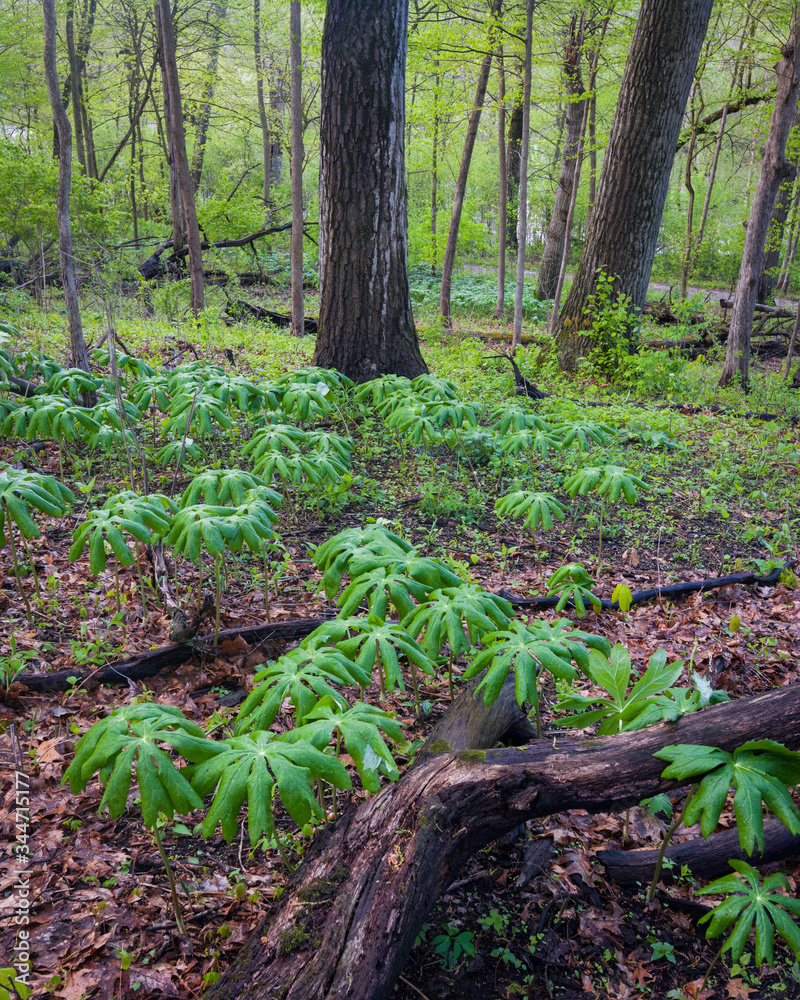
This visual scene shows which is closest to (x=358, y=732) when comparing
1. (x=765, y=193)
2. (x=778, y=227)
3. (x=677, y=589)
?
(x=677, y=589)

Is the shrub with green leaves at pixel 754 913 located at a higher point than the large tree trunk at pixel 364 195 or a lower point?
lower

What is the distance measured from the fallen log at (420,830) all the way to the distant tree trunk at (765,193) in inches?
330

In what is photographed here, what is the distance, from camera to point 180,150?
8625 mm

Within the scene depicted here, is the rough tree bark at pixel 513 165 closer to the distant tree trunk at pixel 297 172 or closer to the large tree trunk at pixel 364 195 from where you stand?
the distant tree trunk at pixel 297 172

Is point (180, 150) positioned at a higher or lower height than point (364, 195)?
higher

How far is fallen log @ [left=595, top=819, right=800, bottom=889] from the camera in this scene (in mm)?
1858

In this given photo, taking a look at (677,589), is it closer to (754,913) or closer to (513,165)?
(754,913)

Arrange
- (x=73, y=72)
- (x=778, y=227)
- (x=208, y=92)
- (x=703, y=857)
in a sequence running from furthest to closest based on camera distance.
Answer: (x=208, y=92)
(x=73, y=72)
(x=778, y=227)
(x=703, y=857)

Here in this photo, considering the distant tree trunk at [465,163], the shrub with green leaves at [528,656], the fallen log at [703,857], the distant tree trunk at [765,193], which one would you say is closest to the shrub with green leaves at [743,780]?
the shrub with green leaves at [528,656]

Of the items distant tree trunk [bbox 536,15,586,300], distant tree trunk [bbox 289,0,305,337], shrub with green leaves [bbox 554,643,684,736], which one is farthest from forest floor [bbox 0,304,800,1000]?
distant tree trunk [bbox 536,15,586,300]

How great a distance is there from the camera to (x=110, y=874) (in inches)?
69.7

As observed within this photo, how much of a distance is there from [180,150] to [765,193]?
825cm

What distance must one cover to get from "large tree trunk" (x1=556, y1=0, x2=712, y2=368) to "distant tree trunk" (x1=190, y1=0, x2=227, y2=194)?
12865mm

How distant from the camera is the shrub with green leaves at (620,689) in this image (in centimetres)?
170
